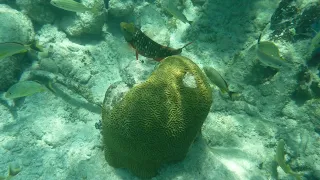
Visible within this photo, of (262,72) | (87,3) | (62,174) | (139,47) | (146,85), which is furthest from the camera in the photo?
(87,3)

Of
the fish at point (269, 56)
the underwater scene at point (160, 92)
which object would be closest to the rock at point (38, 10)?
the underwater scene at point (160, 92)

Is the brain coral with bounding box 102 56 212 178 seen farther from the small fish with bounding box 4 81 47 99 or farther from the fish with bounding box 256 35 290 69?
the small fish with bounding box 4 81 47 99

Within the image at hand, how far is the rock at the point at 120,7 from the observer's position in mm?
6104

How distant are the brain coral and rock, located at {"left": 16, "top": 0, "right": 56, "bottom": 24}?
4.16 meters

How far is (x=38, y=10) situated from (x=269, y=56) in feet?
17.9

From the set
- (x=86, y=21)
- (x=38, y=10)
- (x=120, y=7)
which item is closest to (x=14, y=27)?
(x=38, y=10)

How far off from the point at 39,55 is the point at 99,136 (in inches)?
104

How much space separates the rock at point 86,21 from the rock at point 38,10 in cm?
40

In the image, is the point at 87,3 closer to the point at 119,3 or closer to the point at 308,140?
the point at 119,3

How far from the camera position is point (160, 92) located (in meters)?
2.92

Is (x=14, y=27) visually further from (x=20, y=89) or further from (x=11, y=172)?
(x=11, y=172)

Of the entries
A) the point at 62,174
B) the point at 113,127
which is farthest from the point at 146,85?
the point at 62,174

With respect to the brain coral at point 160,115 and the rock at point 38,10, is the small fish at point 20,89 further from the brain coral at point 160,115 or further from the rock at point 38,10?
the rock at point 38,10

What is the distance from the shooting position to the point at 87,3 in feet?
19.1
